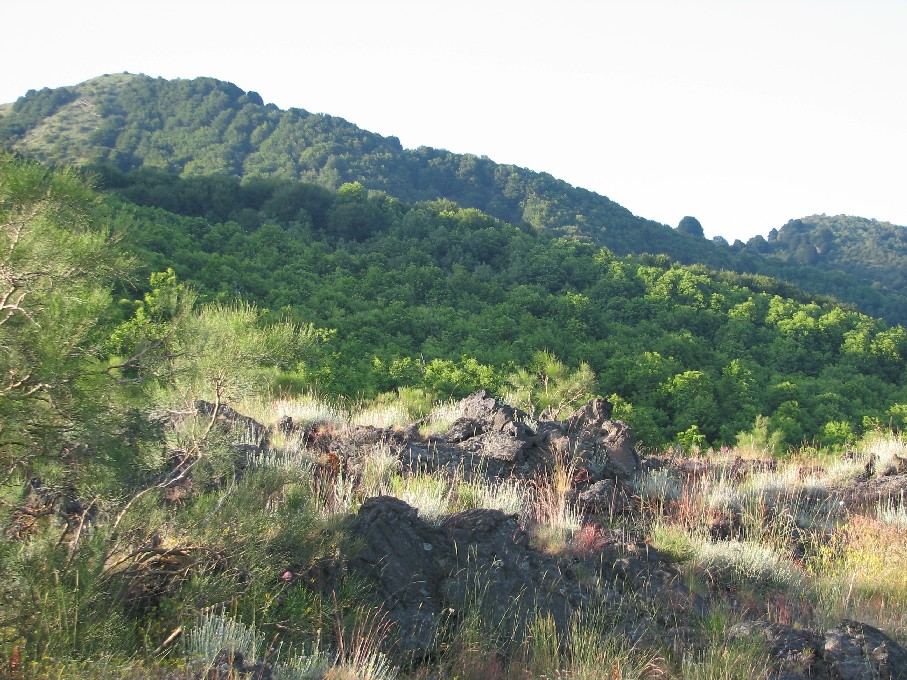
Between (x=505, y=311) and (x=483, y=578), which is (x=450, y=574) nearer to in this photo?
(x=483, y=578)

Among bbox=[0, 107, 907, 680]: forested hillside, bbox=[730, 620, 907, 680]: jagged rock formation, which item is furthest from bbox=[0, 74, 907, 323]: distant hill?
bbox=[730, 620, 907, 680]: jagged rock formation

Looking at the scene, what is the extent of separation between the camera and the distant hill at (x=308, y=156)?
61500 mm

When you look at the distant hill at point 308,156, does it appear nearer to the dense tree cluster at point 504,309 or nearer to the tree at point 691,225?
the tree at point 691,225

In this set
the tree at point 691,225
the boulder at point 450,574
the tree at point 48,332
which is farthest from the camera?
the tree at point 691,225

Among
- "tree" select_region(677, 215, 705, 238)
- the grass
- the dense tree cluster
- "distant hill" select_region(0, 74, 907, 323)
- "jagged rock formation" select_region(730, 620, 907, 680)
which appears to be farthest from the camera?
"tree" select_region(677, 215, 705, 238)

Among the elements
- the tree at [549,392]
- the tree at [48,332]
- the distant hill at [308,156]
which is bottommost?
the tree at [549,392]

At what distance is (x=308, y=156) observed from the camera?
69.1 meters

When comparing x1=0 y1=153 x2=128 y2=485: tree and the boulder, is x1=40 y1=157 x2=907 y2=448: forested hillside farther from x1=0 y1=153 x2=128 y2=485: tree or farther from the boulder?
x1=0 y1=153 x2=128 y2=485: tree

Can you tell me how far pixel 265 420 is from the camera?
25.1 feet

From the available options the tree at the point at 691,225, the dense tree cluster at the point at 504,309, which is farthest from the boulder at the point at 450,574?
the tree at the point at 691,225

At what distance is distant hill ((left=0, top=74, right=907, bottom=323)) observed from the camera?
61500 mm

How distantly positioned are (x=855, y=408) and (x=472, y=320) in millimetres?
13605

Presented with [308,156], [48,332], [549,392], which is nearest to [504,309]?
[549,392]

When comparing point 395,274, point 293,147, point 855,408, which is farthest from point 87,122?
point 855,408
